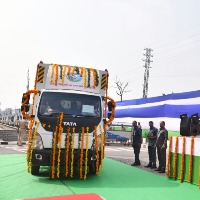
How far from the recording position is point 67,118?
8516mm

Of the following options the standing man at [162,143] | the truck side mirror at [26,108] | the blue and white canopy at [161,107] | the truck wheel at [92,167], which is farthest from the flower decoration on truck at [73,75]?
the blue and white canopy at [161,107]

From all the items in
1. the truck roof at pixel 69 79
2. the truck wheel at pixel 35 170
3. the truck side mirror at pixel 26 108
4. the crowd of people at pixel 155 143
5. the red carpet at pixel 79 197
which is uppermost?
the truck roof at pixel 69 79

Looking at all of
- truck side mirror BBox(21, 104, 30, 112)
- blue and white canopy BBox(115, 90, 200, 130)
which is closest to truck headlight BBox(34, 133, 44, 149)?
truck side mirror BBox(21, 104, 30, 112)

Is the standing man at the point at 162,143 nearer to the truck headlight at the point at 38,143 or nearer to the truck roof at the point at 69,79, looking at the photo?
the truck roof at the point at 69,79

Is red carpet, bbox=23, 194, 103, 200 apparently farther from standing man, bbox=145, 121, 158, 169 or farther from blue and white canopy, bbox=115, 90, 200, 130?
blue and white canopy, bbox=115, 90, 200, 130

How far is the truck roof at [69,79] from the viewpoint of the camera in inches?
373

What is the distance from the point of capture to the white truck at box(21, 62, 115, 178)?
329 inches

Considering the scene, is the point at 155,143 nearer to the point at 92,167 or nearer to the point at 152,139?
the point at 152,139

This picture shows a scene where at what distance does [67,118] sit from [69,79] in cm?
154

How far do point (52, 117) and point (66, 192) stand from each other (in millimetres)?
2145

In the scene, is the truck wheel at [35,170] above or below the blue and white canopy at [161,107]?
below

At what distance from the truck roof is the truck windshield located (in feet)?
1.37

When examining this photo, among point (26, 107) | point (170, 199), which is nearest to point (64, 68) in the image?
point (26, 107)

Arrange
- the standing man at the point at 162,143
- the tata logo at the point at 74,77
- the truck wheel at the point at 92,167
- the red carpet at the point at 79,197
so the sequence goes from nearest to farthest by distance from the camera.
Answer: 1. the red carpet at the point at 79,197
2. the truck wheel at the point at 92,167
3. the tata logo at the point at 74,77
4. the standing man at the point at 162,143
